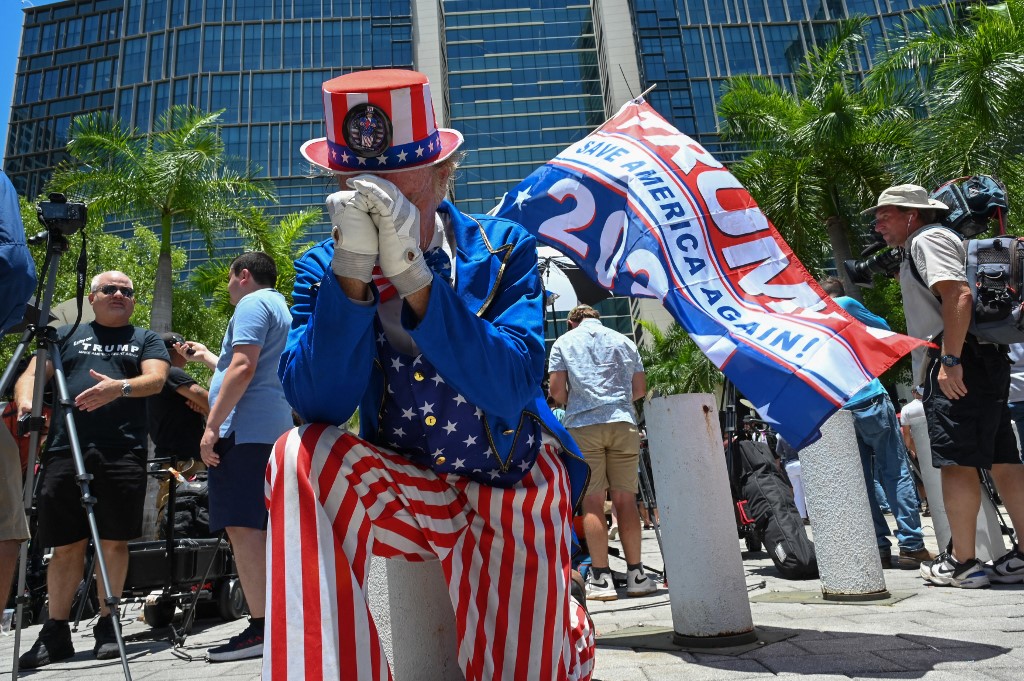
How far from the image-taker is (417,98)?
1.82m

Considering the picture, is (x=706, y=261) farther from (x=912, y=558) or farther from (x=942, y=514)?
(x=912, y=558)

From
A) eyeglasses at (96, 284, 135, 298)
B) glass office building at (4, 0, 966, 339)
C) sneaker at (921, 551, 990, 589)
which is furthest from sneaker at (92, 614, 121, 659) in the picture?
glass office building at (4, 0, 966, 339)

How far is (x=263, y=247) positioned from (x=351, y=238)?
70.0 ft

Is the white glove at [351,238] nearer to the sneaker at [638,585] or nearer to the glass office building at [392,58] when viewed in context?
the sneaker at [638,585]

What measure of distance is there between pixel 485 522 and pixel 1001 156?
51.2 ft

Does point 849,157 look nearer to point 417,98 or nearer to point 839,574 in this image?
point 839,574

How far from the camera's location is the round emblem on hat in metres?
1.75

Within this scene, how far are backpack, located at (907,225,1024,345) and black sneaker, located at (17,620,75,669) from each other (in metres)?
4.91

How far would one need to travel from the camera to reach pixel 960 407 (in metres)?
4.00

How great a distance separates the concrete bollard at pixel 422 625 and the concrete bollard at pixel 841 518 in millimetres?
2274

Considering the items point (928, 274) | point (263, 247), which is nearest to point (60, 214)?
point (928, 274)

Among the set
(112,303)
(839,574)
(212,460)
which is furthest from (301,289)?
(112,303)

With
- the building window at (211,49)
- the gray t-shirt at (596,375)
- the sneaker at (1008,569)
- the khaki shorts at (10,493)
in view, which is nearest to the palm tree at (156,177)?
the gray t-shirt at (596,375)

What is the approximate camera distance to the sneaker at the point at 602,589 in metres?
4.90
